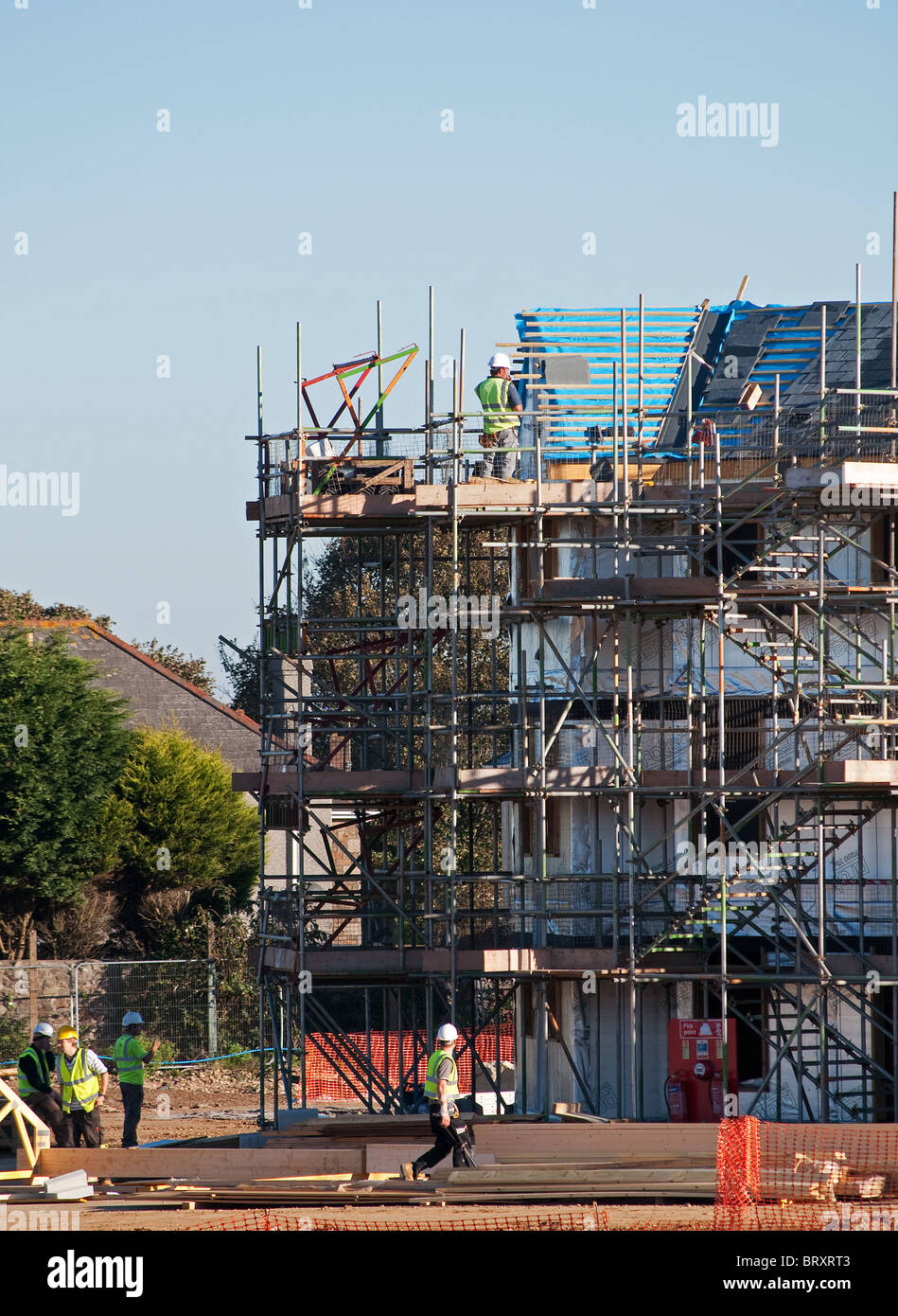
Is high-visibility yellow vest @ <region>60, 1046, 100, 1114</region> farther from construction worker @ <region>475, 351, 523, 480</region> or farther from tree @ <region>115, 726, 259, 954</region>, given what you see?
tree @ <region>115, 726, 259, 954</region>

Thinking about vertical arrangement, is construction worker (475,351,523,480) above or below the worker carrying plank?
above

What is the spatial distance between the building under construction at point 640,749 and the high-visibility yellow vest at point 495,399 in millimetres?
487

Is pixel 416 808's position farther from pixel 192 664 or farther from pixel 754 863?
pixel 192 664

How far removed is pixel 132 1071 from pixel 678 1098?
649cm

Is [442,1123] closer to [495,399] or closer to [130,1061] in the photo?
[130,1061]

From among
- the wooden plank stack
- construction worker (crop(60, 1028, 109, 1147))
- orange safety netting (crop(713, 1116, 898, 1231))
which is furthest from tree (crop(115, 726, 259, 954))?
orange safety netting (crop(713, 1116, 898, 1231))

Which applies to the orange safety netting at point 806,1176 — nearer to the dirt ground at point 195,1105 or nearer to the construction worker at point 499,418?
the construction worker at point 499,418

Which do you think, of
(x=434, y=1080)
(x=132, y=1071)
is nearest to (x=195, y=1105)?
(x=132, y=1071)

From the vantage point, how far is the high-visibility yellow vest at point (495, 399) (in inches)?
977

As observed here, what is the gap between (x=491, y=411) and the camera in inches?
938

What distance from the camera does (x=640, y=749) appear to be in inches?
935

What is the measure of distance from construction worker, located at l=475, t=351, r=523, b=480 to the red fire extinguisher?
25.7ft

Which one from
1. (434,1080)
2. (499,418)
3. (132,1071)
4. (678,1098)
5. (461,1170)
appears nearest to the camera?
(461,1170)

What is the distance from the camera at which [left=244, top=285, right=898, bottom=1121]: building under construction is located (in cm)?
2273
